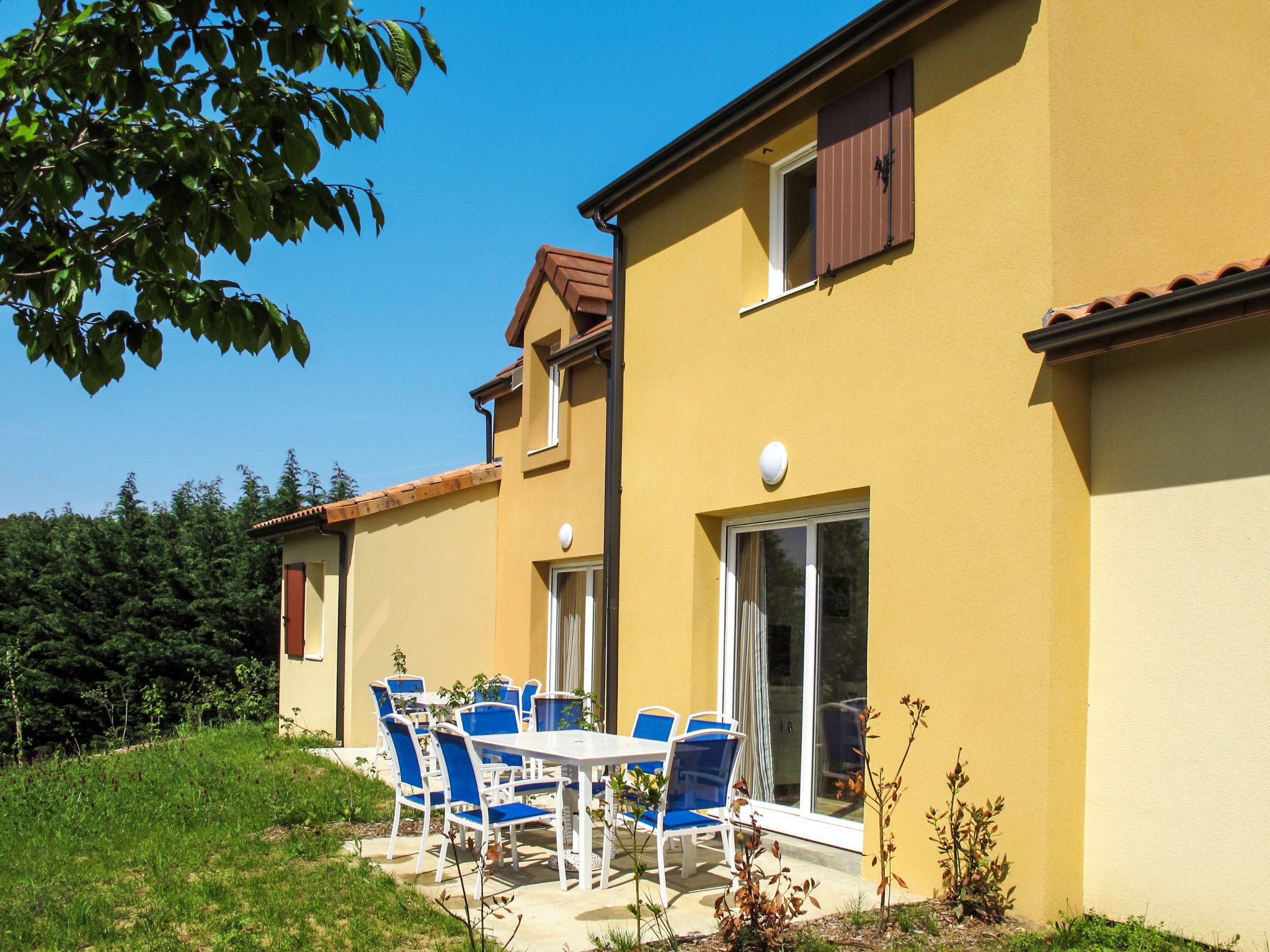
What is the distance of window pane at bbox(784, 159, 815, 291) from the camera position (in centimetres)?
871

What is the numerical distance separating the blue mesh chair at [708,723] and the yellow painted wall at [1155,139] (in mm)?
3613

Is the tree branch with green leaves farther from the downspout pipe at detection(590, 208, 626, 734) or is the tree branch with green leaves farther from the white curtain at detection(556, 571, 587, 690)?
the white curtain at detection(556, 571, 587, 690)

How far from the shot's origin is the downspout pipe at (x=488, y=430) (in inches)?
651

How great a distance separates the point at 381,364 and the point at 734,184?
367 inches

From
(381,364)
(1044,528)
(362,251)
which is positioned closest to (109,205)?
(362,251)

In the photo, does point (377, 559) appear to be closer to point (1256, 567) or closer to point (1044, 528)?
point (1044, 528)

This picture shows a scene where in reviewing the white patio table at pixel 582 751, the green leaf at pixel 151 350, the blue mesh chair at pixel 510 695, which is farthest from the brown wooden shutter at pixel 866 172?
the blue mesh chair at pixel 510 695

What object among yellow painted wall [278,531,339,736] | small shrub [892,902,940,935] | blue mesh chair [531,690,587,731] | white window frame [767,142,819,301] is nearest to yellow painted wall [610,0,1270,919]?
white window frame [767,142,819,301]

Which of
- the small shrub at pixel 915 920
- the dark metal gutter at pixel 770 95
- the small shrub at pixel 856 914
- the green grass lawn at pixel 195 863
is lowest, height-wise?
the green grass lawn at pixel 195 863

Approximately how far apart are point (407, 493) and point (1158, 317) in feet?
33.5

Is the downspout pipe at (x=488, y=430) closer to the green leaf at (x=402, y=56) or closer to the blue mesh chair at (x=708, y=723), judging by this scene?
the blue mesh chair at (x=708, y=723)

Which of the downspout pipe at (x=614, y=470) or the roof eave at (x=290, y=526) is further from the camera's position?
the roof eave at (x=290, y=526)

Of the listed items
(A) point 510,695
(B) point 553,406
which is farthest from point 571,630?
(B) point 553,406

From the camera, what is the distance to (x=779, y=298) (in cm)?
845
